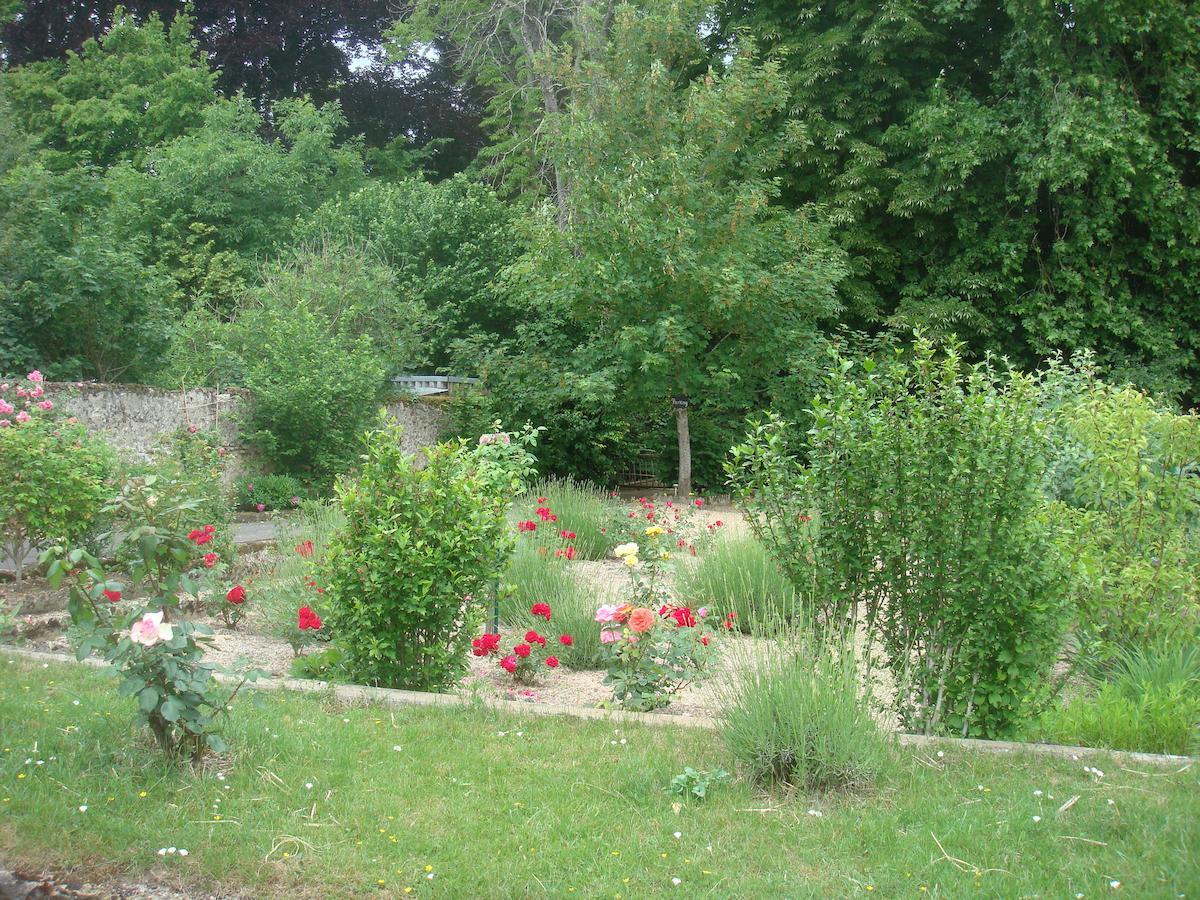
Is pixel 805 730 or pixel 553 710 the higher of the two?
pixel 805 730

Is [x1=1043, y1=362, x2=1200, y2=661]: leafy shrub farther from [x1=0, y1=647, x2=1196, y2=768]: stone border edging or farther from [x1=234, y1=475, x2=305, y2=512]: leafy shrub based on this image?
[x1=234, y1=475, x2=305, y2=512]: leafy shrub

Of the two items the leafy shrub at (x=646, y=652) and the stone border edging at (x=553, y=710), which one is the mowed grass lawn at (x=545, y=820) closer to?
the stone border edging at (x=553, y=710)

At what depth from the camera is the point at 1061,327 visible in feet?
54.0

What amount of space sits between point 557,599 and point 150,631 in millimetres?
3241

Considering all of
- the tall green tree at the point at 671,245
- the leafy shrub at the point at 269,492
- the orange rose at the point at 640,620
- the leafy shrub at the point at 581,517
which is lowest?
the leafy shrub at the point at 269,492

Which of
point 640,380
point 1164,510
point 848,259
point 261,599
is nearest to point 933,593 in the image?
point 1164,510

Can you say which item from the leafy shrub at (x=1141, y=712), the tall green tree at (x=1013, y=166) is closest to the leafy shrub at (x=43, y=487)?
the leafy shrub at (x=1141, y=712)

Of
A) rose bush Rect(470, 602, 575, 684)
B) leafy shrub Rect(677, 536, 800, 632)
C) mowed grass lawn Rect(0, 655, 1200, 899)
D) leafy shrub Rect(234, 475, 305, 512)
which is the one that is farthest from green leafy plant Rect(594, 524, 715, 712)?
leafy shrub Rect(234, 475, 305, 512)

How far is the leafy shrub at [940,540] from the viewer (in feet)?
12.8

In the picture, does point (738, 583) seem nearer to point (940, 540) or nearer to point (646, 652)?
point (646, 652)

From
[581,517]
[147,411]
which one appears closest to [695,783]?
[581,517]

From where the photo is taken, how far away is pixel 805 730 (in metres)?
3.46

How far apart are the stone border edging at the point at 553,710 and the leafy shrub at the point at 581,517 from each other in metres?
3.77

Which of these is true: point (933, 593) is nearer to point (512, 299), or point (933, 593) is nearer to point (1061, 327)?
A: point (512, 299)
